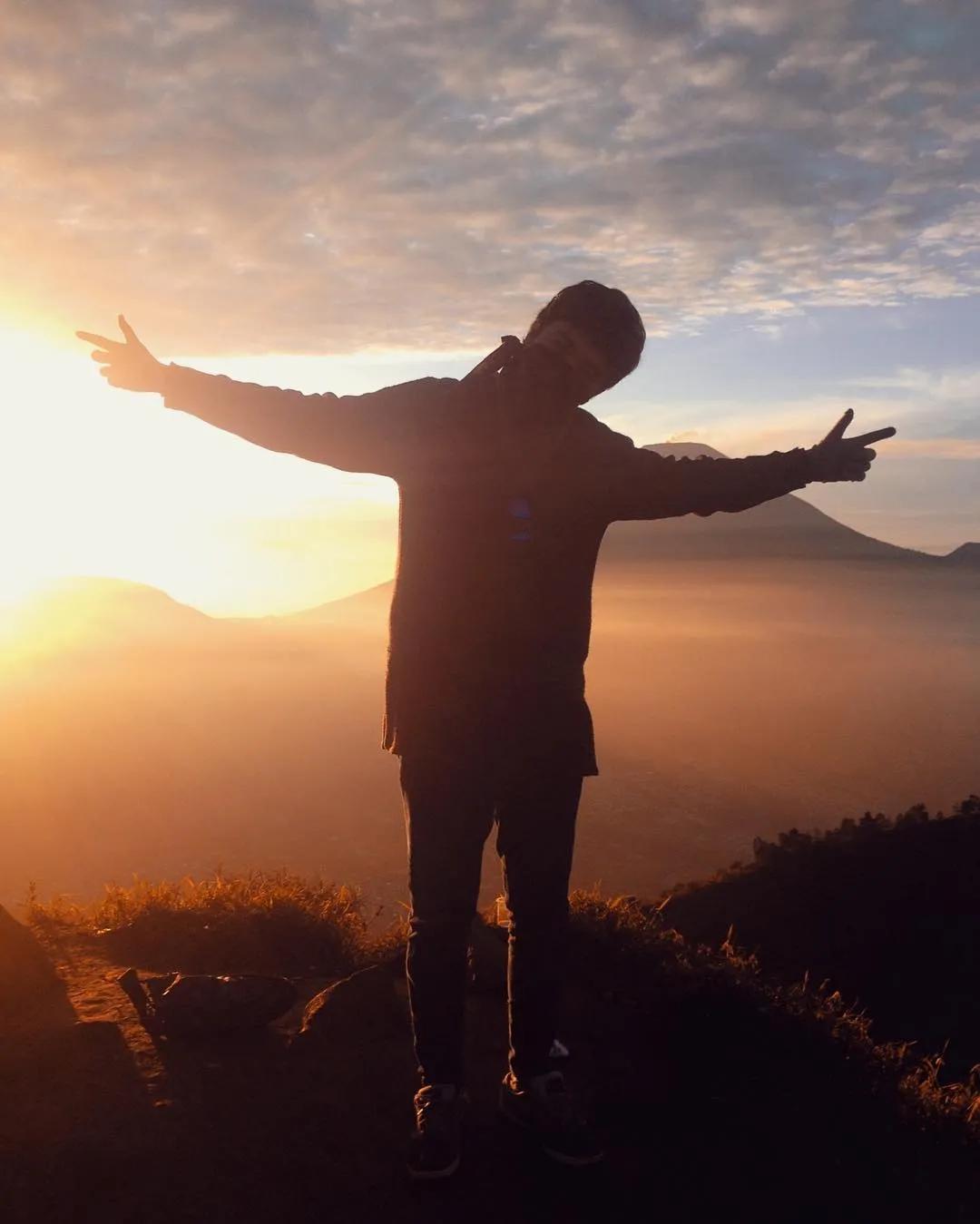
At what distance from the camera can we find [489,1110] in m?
3.21

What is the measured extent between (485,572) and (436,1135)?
1749 millimetres

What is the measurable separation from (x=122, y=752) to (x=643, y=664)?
389ft

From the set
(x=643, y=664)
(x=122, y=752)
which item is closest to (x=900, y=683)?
(x=643, y=664)

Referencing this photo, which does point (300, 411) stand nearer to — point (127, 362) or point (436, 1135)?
point (127, 362)

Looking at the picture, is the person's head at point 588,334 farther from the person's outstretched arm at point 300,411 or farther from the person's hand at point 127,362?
the person's hand at point 127,362

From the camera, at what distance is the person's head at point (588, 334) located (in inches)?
107

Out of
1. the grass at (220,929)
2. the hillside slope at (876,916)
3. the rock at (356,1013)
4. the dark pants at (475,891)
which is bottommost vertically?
the hillside slope at (876,916)

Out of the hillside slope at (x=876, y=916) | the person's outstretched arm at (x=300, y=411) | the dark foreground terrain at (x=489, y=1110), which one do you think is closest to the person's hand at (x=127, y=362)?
the person's outstretched arm at (x=300, y=411)

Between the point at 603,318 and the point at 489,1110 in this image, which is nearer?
the point at 603,318

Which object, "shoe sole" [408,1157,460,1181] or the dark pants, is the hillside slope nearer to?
the dark pants

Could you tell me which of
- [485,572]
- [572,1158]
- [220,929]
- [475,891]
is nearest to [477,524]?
[485,572]

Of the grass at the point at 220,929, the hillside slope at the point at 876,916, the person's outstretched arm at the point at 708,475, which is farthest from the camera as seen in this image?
the hillside slope at the point at 876,916

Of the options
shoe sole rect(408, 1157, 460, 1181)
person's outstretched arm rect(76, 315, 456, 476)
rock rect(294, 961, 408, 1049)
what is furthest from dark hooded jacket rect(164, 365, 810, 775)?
rock rect(294, 961, 408, 1049)

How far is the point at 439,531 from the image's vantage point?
274 cm
